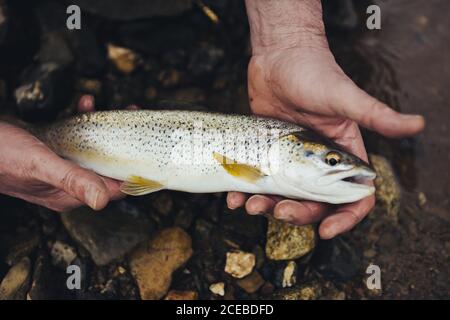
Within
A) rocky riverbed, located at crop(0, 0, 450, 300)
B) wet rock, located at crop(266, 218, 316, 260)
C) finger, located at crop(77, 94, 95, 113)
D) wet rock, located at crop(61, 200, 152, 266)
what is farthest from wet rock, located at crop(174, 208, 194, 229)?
finger, located at crop(77, 94, 95, 113)

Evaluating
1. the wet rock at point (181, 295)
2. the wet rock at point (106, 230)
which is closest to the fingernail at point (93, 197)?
the wet rock at point (106, 230)

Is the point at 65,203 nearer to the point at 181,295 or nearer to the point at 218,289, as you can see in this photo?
the point at 181,295

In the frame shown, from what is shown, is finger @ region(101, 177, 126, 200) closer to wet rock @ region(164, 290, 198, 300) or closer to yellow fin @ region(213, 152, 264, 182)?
yellow fin @ region(213, 152, 264, 182)

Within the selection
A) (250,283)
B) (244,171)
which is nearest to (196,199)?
(250,283)

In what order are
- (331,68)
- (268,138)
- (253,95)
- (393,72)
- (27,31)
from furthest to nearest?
(393,72) < (27,31) < (253,95) < (268,138) < (331,68)

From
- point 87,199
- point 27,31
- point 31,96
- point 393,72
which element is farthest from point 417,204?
point 27,31

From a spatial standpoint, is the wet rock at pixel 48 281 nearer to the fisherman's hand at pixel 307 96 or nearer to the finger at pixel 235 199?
the finger at pixel 235 199

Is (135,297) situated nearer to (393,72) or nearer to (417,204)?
(417,204)
